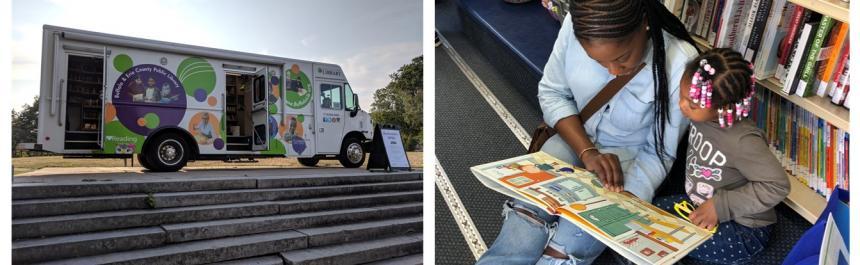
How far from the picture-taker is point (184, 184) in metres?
3.98

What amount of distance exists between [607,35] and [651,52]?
12 centimetres

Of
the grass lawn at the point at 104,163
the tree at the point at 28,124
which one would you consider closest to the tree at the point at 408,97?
the grass lawn at the point at 104,163

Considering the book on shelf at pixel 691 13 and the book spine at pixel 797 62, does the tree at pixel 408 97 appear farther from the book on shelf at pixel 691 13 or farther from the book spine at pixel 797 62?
the book spine at pixel 797 62

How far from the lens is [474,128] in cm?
152

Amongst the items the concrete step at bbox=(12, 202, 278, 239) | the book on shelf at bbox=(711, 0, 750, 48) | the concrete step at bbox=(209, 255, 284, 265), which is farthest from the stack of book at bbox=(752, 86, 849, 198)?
the concrete step at bbox=(12, 202, 278, 239)

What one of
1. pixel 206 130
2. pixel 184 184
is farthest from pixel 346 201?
pixel 206 130

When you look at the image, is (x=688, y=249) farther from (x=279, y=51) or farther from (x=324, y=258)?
(x=279, y=51)

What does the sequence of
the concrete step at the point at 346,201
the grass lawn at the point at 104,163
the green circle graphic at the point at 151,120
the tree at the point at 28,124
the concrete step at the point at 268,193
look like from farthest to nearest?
the green circle graphic at the point at 151,120 → the grass lawn at the point at 104,163 → the tree at the point at 28,124 → the concrete step at the point at 346,201 → the concrete step at the point at 268,193

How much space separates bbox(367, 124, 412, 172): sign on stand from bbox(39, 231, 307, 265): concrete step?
1.78 meters

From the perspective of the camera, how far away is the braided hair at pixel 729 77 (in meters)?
0.92

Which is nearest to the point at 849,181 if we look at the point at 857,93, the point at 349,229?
the point at 857,93

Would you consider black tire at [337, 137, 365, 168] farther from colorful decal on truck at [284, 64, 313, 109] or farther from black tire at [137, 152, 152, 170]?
black tire at [137, 152, 152, 170]

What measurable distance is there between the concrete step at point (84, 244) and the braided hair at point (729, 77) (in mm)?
3021

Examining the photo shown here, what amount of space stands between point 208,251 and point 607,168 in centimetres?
250
